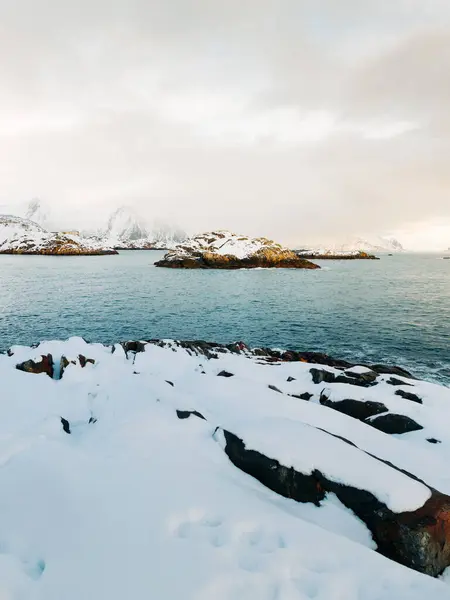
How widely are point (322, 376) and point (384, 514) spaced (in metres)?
10.1

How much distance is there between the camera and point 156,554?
5.14 meters

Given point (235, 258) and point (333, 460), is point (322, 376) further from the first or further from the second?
point (235, 258)

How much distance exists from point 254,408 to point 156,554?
673cm

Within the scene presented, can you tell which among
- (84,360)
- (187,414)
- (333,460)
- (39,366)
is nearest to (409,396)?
(333,460)

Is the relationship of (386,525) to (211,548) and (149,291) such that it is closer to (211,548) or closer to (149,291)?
(211,548)

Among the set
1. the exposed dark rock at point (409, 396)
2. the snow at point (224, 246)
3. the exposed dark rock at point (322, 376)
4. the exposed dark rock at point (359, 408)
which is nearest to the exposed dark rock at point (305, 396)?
the exposed dark rock at point (359, 408)

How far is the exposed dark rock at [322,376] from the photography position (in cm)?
1622

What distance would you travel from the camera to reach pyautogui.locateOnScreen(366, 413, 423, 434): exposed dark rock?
38.1 ft

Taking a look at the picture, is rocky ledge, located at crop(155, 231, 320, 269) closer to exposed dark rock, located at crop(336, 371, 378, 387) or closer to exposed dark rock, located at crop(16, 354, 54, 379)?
exposed dark rock, located at crop(336, 371, 378, 387)

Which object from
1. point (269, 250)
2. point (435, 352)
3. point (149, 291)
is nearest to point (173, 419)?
point (435, 352)

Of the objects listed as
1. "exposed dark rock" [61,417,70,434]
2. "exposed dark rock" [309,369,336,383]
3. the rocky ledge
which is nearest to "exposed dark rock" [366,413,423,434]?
"exposed dark rock" [309,369,336,383]

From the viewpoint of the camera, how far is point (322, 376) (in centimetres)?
1645

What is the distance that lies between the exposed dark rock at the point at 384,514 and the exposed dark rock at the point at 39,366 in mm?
10679

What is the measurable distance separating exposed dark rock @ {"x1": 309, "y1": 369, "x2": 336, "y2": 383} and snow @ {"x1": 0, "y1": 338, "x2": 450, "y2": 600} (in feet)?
15.6
